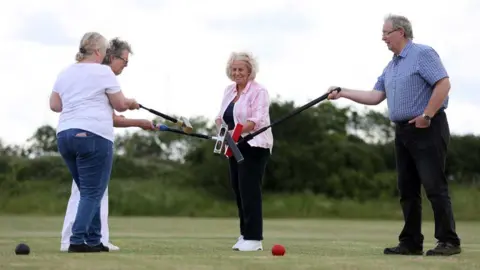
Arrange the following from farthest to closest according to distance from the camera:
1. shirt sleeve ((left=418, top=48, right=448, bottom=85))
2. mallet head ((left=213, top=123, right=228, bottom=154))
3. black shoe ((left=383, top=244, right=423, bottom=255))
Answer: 1. mallet head ((left=213, top=123, right=228, bottom=154))
2. black shoe ((left=383, top=244, right=423, bottom=255))
3. shirt sleeve ((left=418, top=48, right=448, bottom=85))

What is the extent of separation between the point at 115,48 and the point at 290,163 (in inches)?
610

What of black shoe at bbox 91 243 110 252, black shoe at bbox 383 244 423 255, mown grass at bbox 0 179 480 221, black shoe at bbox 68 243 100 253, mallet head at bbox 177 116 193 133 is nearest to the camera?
black shoe at bbox 68 243 100 253

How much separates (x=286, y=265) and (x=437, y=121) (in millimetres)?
2034

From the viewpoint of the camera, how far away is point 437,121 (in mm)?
6750

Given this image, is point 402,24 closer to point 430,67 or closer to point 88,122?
point 430,67

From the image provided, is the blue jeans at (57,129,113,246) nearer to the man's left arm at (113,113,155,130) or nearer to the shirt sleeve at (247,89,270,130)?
the man's left arm at (113,113,155,130)

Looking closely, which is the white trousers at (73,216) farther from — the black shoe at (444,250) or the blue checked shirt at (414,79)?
the black shoe at (444,250)

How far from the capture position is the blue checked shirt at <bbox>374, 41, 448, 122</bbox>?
22.2 feet

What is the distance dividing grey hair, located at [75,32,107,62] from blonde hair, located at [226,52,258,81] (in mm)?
1356

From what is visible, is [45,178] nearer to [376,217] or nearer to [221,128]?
[376,217]

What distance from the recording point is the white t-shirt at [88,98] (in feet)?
21.8

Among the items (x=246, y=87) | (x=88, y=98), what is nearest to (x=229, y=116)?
(x=246, y=87)

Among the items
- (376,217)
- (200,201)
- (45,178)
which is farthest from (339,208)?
(45,178)

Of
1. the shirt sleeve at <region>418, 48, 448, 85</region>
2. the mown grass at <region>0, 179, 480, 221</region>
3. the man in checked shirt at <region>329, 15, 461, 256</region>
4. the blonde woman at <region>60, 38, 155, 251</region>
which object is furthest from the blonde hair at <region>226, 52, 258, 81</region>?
the mown grass at <region>0, 179, 480, 221</region>
